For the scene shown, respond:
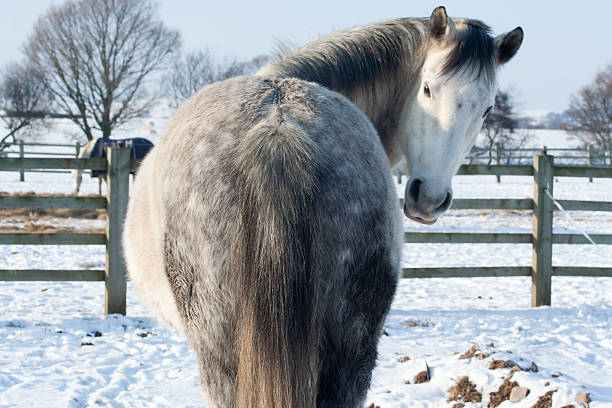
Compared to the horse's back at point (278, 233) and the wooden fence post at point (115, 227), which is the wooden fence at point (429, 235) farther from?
the horse's back at point (278, 233)

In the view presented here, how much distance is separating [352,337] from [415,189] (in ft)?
3.08

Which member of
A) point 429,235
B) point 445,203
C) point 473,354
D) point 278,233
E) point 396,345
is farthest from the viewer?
point 429,235

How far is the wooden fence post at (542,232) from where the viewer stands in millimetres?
6023

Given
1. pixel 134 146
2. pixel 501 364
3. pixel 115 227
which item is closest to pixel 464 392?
pixel 501 364

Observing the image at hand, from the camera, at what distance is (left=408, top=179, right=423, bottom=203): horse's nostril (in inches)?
86.0

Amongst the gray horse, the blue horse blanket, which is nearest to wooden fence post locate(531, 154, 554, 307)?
the gray horse

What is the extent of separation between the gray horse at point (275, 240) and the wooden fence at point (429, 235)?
3832 millimetres

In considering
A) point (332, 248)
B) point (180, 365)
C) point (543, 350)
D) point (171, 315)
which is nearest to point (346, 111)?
point (332, 248)

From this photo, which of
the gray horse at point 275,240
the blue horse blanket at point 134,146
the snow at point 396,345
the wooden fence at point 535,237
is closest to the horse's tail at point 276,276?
the gray horse at point 275,240

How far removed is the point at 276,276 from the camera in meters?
1.30

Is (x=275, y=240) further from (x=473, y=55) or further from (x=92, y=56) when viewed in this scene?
(x=92, y=56)

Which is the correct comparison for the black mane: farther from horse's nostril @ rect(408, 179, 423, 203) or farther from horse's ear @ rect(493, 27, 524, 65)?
horse's nostril @ rect(408, 179, 423, 203)

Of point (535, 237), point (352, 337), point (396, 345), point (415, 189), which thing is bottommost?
point (396, 345)

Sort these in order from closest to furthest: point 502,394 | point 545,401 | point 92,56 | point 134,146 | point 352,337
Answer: point 352,337
point 545,401
point 502,394
point 134,146
point 92,56
